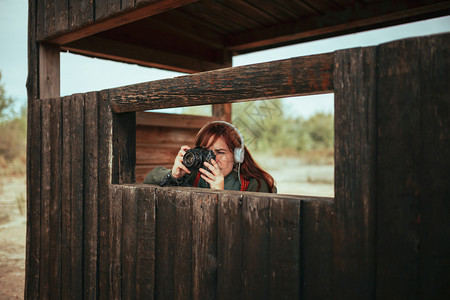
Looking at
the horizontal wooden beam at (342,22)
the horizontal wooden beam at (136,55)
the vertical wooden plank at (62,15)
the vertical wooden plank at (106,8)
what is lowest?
the vertical wooden plank at (106,8)

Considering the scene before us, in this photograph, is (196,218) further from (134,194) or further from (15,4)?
(15,4)

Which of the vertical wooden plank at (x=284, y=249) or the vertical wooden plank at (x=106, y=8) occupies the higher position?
the vertical wooden plank at (x=106, y=8)

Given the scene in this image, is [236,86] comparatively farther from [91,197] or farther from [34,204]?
[34,204]

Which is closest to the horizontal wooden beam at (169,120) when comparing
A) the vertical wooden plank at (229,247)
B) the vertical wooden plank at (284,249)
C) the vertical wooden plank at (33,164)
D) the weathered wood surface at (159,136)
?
the weathered wood surface at (159,136)

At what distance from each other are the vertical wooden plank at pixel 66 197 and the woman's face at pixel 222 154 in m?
1.04

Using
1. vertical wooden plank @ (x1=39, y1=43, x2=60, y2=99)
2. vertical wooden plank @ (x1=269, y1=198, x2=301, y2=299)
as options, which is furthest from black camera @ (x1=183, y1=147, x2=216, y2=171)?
vertical wooden plank @ (x1=39, y1=43, x2=60, y2=99)

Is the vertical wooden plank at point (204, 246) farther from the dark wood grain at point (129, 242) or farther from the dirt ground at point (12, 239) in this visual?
the dirt ground at point (12, 239)

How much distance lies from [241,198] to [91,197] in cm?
118

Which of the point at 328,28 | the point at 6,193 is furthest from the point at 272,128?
the point at 328,28

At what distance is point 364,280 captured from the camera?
1150 mm

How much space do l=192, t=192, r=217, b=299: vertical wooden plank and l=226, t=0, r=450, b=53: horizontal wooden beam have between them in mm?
2994

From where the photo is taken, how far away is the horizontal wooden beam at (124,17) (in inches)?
78.0

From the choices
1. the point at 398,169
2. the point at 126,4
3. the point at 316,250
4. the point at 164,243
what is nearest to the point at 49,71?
the point at 126,4

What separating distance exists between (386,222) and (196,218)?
85 cm
